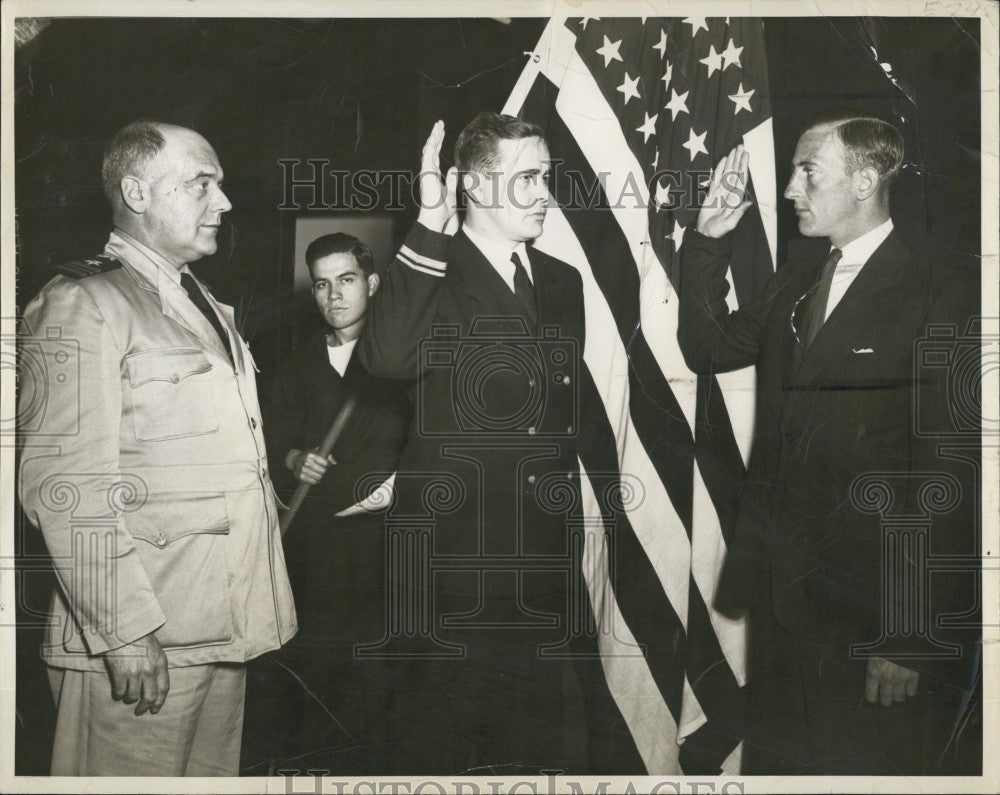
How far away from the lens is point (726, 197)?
10.1 feet

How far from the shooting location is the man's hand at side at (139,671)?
2.99 metres

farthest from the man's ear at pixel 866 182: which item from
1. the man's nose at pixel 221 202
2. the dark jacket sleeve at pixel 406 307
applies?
the man's nose at pixel 221 202

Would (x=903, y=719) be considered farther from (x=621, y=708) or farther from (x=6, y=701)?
(x=6, y=701)

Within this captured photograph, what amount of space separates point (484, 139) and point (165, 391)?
146cm

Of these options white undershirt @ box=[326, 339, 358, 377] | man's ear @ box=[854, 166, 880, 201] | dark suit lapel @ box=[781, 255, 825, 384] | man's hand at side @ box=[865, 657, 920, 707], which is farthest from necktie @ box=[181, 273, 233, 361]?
man's hand at side @ box=[865, 657, 920, 707]

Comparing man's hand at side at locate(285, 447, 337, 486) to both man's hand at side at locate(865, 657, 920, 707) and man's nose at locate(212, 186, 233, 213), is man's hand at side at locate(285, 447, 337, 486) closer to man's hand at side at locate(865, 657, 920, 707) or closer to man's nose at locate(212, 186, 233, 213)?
man's nose at locate(212, 186, 233, 213)

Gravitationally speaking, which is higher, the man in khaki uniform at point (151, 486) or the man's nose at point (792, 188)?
the man's nose at point (792, 188)

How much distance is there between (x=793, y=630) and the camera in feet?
10.0

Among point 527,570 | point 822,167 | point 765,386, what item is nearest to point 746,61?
point 822,167

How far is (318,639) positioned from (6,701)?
1.15 m

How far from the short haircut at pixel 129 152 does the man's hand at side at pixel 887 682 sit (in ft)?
10.5

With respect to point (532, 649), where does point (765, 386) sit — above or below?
above

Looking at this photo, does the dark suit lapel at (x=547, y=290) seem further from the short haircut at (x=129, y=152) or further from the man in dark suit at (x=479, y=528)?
the short haircut at (x=129, y=152)

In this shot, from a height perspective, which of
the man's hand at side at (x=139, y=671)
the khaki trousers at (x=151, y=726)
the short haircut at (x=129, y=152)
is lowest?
the khaki trousers at (x=151, y=726)
